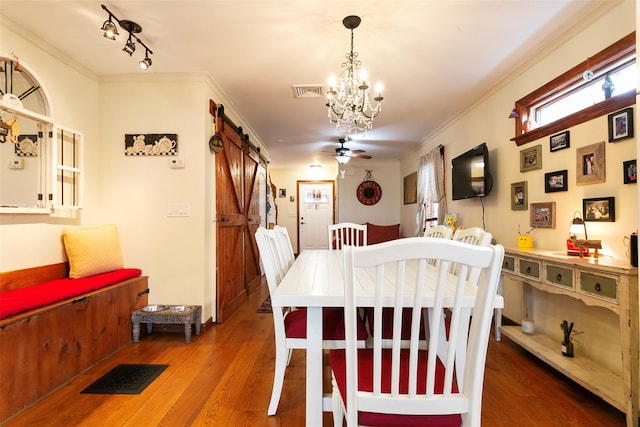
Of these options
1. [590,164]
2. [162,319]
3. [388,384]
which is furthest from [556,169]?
[162,319]

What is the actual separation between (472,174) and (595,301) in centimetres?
210

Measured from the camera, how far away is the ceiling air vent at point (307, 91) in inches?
125

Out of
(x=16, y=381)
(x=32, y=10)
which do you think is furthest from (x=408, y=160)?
(x=16, y=381)

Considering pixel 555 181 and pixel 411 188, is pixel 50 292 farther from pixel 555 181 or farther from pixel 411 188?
pixel 411 188

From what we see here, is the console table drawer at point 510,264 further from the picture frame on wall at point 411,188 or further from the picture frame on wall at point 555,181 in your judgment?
the picture frame on wall at point 411,188

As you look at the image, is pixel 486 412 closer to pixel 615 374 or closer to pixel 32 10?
pixel 615 374

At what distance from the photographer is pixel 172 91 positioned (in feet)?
9.75

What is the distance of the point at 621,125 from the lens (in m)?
1.86

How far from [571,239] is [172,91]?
3503 mm

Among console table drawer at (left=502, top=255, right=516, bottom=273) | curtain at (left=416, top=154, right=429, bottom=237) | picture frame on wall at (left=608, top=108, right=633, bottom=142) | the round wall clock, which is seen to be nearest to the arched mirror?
console table drawer at (left=502, top=255, right=516, bottom=273)

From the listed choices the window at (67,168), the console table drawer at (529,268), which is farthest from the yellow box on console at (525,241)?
the window at (67,168)

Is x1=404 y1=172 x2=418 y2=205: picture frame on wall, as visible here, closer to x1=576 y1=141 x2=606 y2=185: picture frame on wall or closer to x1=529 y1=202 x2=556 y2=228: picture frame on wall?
x1=529 y1=202 x2=556 y2=228: picture frame on wall

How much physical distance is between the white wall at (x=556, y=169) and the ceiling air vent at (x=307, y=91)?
6.06ft

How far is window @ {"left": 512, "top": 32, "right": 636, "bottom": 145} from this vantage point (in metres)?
1.90
